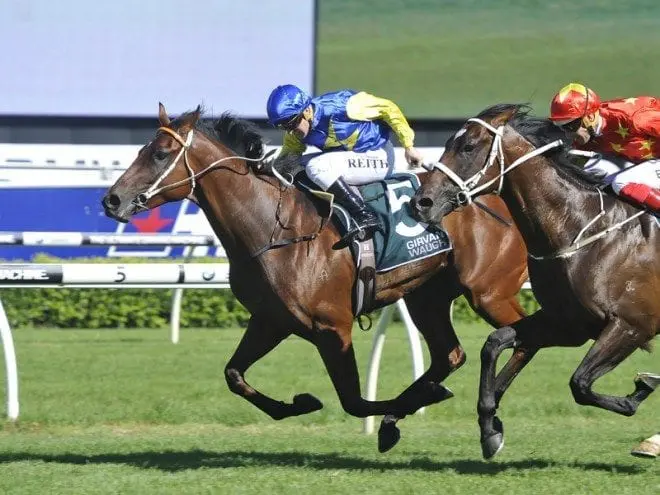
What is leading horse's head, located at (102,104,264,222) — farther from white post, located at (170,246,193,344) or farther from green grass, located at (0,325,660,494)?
white post, located at (170,246,193,344)

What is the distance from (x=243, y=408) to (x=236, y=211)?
221 cm

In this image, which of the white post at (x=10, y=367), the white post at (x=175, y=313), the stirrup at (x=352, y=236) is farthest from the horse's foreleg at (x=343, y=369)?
the white post at (x=175, y=313)

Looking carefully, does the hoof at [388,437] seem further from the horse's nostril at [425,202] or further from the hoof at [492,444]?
the horse's nostril at [425,202]

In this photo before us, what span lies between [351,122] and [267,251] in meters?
0.82

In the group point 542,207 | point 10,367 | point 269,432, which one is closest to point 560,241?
point 542,207

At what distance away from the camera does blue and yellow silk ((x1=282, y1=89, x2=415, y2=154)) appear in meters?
6.27

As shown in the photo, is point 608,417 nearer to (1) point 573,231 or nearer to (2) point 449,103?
(1) point 573,231

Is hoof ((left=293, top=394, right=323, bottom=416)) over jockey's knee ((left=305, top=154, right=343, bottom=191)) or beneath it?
beneath

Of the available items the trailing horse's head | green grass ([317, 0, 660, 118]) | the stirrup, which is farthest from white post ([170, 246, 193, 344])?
green grass ([317, 0, 660, 118])

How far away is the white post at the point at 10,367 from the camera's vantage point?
23.1 feet

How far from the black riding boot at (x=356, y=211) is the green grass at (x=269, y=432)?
41.6 inches

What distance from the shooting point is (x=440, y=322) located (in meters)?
6.66

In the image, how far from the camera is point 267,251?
595 cm

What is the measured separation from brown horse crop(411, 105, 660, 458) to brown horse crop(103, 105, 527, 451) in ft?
2.18
